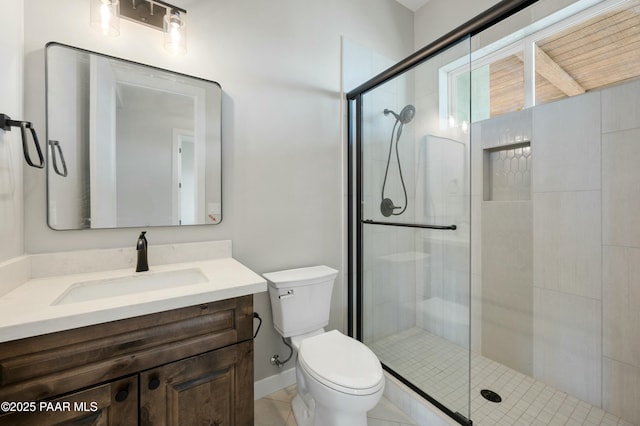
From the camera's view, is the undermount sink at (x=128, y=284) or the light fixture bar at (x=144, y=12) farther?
the light fixture bar at (x=144, y=12)

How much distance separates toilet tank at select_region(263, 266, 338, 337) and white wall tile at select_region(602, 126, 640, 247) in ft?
5.20

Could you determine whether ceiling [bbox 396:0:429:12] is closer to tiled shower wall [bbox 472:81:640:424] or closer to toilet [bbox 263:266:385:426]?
tiled shower wall [bbox 472:81:640:424]

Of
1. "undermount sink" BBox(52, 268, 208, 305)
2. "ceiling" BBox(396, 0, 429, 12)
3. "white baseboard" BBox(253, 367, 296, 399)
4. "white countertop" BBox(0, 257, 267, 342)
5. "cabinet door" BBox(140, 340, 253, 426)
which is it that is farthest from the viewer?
"ceiling" BBox(396, 0, 429, 12)

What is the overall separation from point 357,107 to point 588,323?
6.49 feet

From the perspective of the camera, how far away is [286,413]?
5.36 ft

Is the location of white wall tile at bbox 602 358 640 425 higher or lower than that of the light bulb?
lower

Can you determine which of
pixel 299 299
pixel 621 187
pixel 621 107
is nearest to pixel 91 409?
pixel 299 299

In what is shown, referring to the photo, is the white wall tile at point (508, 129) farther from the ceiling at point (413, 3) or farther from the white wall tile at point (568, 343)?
the ceiling at point (413, 3)

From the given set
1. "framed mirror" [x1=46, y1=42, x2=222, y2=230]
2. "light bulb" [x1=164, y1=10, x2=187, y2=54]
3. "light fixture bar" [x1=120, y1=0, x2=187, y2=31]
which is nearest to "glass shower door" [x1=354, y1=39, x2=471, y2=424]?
"framed mirror" [x1=46, y1=42, x2=222, y2=230]

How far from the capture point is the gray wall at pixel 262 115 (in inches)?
49.2

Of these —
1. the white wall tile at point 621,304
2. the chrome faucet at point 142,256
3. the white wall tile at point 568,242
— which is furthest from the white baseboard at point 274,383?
the white wall tile at point 621,304

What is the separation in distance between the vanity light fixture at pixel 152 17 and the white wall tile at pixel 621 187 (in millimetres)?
2385

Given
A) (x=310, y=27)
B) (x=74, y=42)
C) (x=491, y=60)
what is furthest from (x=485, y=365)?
(x=74, y=42)

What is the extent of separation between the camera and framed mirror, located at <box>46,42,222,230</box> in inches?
49.2
